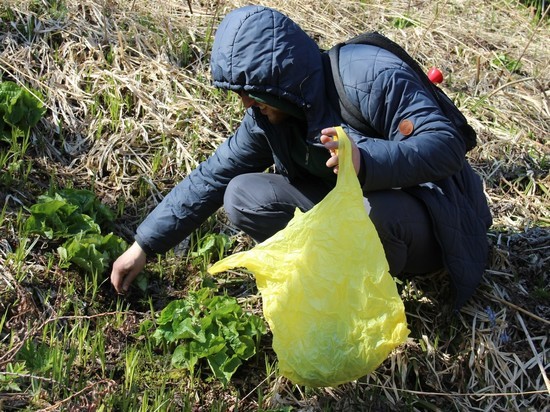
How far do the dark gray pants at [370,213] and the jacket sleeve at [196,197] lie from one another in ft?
0.28

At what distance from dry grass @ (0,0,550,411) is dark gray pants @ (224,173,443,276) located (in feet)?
1.04

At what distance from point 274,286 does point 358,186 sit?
0.41 meters

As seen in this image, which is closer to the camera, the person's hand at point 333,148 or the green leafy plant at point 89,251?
the person's hand at point 333,148

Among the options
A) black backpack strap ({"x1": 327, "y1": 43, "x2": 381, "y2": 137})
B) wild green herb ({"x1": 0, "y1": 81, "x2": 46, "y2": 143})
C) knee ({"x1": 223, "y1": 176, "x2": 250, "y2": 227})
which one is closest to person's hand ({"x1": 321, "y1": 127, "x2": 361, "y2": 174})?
black backpack strap ({"x1": 327, "y1": 43, "x2": 381, "y2": 137})

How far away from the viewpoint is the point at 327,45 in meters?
4.35

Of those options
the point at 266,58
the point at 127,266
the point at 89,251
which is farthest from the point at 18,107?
the point at 266,58

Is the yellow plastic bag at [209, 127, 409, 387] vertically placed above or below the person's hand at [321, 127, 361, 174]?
below

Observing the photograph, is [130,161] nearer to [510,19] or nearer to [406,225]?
[406,225]

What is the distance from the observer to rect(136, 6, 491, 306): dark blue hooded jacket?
7.69 feet

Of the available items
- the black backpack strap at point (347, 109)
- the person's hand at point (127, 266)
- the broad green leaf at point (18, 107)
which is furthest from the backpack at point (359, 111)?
the broad green leaf at point (18, 107)

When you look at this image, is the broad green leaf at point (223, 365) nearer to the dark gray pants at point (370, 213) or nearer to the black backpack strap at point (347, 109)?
the dark gray pants at point (370, 213)

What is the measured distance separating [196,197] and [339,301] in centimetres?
77

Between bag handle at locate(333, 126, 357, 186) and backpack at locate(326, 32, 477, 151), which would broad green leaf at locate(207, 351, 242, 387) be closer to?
bag handle at locate(333, 126, 357, 186)

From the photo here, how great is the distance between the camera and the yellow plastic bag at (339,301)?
2330 millimetres
